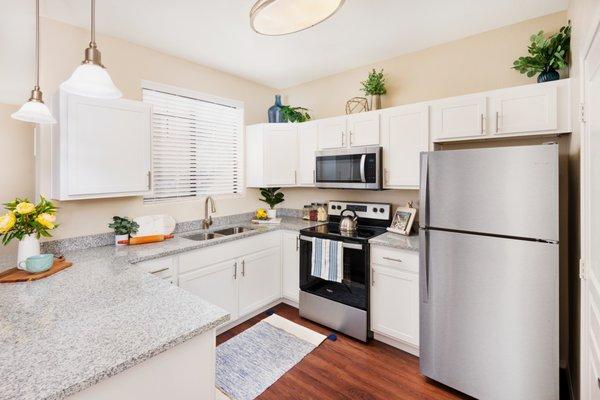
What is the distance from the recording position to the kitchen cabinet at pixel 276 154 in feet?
11.2

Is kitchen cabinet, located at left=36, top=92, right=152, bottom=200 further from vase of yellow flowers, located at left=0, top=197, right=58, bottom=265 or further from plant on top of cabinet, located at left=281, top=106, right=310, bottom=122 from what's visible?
plant on top of cabinet, located at left=281, top=106, right=310, bottom=122

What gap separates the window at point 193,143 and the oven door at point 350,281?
1.34m

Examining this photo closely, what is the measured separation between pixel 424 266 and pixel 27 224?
2546mm

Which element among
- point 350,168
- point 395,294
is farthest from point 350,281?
point 350,168

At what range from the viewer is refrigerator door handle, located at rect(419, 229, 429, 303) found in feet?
6.63

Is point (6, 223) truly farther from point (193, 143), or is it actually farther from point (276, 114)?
point (276, 114)

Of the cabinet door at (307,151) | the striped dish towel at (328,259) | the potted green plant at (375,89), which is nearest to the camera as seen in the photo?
the striped dish towel at (328,259)

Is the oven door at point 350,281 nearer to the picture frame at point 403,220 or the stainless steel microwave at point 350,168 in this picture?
the picture frame at point 403,220

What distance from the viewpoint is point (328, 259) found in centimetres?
267

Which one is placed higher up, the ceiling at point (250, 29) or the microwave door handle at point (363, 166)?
the ceiling at point (250, 29)

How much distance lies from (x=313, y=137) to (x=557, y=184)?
2191 millimetres

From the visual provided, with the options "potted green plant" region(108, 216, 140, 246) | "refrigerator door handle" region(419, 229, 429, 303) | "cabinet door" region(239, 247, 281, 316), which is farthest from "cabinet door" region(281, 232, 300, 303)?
"potted green plant" region(108, 216, 140, 246)

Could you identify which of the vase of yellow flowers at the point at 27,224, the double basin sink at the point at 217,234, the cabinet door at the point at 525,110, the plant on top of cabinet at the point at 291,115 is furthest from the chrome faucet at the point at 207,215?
the cabinet door at the point at 525,110

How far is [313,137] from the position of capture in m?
3.26
